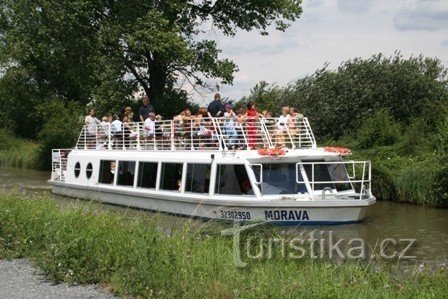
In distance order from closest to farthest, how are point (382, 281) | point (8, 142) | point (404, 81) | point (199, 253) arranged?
point (382, 281), point (199, 253), point (404, 81), point (8, 142)

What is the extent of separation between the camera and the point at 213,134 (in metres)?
20.7

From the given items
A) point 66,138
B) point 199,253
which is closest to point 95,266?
point 199,253

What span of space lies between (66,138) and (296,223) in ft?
97.6

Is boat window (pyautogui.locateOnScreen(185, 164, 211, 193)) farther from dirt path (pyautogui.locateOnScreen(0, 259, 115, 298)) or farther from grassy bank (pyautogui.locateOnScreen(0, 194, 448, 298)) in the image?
dirt path (pyautogui.locateOnScreen(0, 259, 115, 298))

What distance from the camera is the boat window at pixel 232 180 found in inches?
757

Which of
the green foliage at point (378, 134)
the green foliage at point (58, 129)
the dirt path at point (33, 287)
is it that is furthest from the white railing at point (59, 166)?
the dirt path at point (33, 287)

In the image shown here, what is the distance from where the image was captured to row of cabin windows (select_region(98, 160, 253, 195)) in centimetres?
1938

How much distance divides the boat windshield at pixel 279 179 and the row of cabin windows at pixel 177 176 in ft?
1.58

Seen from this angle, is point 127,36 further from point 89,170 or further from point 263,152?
point 263,152

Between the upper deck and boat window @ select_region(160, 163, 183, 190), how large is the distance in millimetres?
649

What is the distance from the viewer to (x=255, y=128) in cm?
2073

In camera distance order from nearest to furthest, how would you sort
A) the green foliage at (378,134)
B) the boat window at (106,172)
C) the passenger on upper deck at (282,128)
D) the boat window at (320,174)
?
1. the boat window at (320,174)
2. the passenger on upper deck at (282,128)
3. the boat window at (106,172)
4. the green foliage at (378,134)

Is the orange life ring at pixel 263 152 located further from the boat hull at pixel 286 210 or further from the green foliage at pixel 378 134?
the green foliage at pixel 378 134

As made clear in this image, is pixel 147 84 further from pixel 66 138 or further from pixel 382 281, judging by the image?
pixel 382 281
